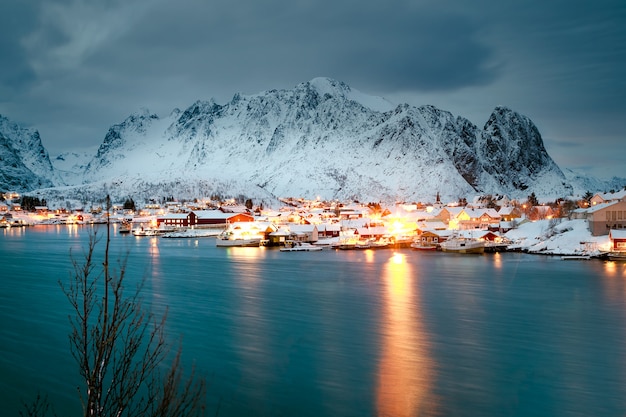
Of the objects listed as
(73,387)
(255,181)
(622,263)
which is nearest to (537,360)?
(73,387)

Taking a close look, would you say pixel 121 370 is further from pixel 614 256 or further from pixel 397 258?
pixel 614 256

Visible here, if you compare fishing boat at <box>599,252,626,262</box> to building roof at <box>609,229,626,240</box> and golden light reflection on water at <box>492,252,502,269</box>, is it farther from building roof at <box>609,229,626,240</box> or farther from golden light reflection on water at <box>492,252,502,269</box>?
golden light reflection on water at <box>492,252,502,269</box>

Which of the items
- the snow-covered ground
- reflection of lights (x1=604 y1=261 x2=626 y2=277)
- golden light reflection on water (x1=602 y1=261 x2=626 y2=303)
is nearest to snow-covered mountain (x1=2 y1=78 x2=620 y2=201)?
the snow-covered ground

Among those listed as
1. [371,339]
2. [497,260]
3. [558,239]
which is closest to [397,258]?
[497,260]

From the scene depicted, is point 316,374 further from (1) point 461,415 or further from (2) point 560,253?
(2) point 560,253

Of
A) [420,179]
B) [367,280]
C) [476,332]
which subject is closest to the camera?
[476,332]

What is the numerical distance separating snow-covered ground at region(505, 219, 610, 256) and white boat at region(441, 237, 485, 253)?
8.24 ft

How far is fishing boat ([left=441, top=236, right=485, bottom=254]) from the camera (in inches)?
1615

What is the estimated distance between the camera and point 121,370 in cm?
1241

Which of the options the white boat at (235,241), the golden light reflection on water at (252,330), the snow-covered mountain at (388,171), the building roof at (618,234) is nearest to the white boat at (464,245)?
the building roof at (618,234)

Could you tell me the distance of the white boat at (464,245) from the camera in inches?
1615

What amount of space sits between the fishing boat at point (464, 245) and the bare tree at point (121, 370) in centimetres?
2832

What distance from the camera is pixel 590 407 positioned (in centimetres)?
1003

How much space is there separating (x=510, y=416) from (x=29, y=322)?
1430 cm
